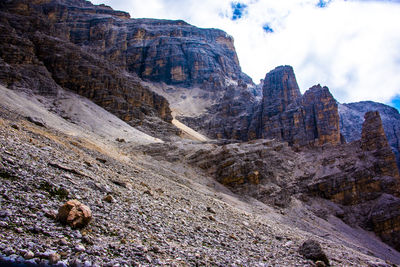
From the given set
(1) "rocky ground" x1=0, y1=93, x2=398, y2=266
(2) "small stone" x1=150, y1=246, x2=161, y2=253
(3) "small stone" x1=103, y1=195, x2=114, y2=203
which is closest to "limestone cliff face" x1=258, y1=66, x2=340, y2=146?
(1) "rocky ground" x1=0, y1=93, x2=398, y2=266

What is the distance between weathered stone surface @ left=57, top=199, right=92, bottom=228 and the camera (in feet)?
23.1

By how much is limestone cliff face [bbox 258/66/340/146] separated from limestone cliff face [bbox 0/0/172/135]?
4856 cm

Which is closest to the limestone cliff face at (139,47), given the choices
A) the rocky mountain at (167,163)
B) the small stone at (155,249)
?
the rocky mountain at (167,163)

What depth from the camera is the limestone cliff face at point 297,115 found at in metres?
96.0

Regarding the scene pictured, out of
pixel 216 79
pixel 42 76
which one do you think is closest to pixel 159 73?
pixel 216 79

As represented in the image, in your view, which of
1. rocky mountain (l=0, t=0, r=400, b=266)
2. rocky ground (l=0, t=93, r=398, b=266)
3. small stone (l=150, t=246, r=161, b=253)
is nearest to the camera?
rocky ground (l=0, t=93, r=398, b=266)

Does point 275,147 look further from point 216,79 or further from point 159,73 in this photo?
point 159,73

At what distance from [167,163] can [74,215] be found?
117 ft

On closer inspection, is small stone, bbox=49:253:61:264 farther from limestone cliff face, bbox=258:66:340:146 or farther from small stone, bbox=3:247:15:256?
limestone cliff face, bbox=258:66:340:146

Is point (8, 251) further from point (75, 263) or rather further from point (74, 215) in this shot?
point (74, 215)

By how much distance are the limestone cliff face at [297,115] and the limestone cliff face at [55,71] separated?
48.6 metres

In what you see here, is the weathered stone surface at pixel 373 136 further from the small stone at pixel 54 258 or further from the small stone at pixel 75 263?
the small stone at pixel 54 258

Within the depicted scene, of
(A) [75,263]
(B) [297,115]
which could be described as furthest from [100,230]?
(B) [297,115]

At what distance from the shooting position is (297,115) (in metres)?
105
